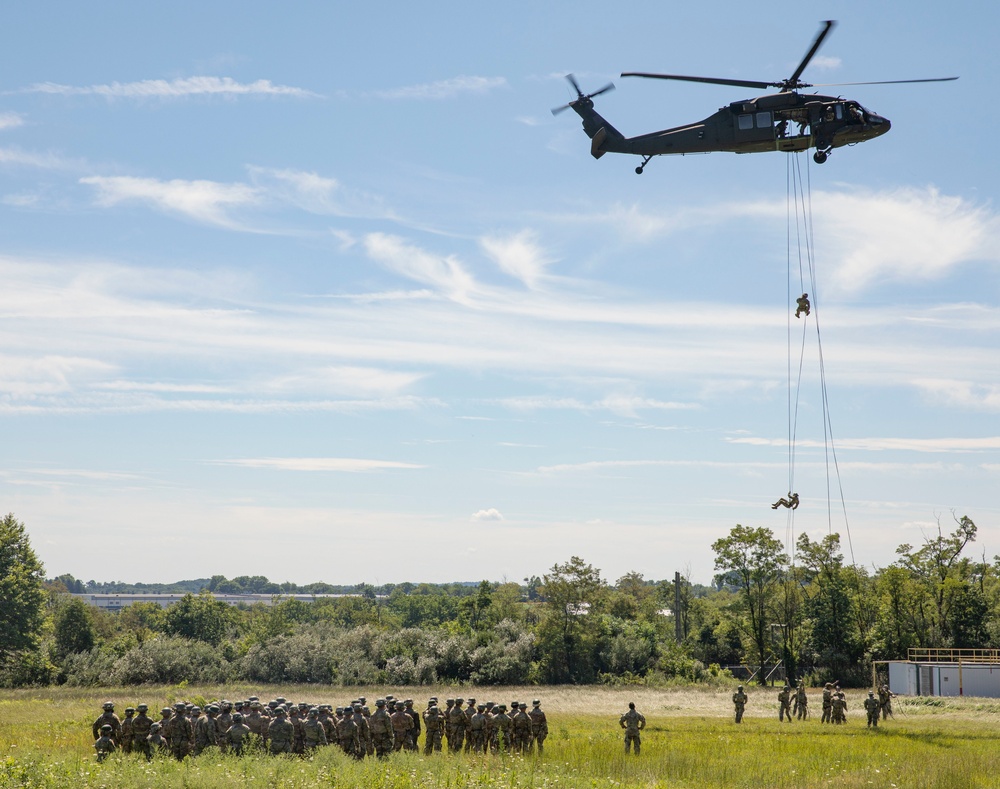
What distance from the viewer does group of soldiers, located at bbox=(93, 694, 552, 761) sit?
19344mm

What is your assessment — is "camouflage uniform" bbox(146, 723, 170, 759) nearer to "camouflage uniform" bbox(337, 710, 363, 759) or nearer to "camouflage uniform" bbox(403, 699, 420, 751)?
"camouflage uniform" bbox(337, 710, 363, 759)

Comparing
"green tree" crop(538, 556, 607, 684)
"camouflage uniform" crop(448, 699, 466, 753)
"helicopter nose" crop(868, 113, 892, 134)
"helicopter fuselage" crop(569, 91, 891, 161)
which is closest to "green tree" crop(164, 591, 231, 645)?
"green tree" crop(538, 556, 607, 684)

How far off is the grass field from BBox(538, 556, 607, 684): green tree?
18.7m

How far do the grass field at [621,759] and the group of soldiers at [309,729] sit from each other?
1005 millimetres

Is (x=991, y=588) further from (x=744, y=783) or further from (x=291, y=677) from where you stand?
(x=744, y=783)

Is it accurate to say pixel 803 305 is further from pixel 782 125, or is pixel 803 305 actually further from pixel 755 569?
pixel 755 569

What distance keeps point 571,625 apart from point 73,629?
3153 cm

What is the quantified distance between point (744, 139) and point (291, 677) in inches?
1537

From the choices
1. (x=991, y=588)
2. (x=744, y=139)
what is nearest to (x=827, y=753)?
(x=744, y=139)

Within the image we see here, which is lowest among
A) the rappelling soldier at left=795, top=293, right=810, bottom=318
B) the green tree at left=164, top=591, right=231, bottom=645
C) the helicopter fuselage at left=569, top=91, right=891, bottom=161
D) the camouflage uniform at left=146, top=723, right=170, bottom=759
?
the green tree at left=164, top=591, right=231, bottom=645

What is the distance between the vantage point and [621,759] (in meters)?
20.4

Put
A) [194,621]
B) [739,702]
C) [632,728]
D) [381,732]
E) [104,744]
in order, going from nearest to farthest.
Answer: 1. [104,744]
2. [381,732]
3. [632,728]
4. [739,702]
5. [194,621]

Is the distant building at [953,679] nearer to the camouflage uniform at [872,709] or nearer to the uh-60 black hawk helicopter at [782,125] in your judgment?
the camouflage uniform at [872,709]

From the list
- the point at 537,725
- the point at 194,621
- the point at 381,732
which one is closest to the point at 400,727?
the point at 381,732
